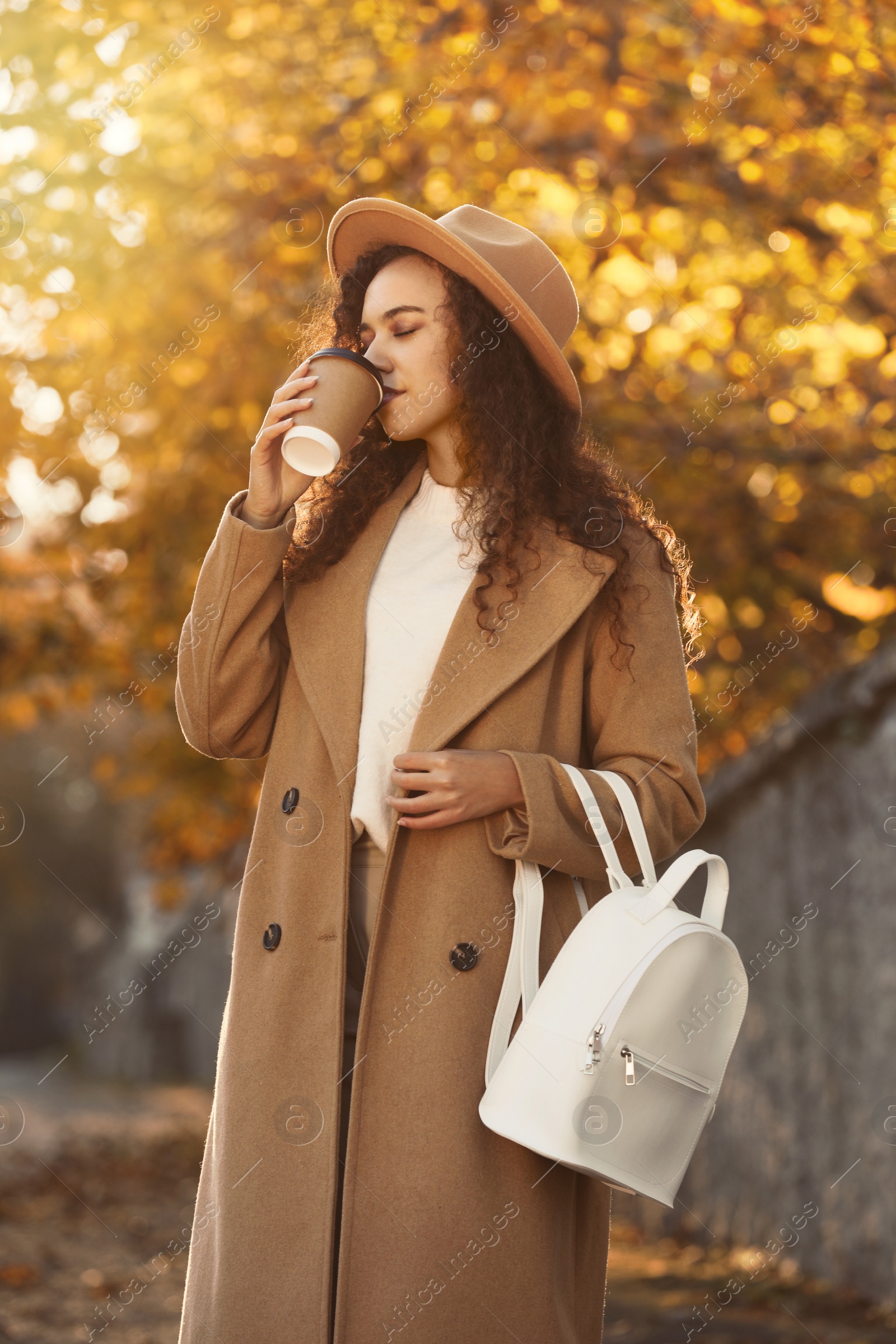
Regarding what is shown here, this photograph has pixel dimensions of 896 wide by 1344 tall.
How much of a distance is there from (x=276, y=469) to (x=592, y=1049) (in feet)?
3.23

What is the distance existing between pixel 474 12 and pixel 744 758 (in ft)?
9.36

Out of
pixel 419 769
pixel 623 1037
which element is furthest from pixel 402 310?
pixel 623 1037

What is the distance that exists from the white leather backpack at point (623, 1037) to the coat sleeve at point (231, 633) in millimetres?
575

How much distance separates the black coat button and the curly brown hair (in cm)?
48

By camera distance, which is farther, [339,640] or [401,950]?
[339,640]

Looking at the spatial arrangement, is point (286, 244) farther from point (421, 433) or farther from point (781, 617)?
point (421, 433)

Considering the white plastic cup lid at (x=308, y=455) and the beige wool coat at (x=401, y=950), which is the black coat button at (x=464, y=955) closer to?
the beige wool coat at (x=401, y=950)

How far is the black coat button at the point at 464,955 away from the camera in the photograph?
6.73 ft

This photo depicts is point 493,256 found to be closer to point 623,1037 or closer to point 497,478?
point 497,478

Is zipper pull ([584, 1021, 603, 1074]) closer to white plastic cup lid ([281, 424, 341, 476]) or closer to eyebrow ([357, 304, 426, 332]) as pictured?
white plastic cup lid ([281, 424, 341, 476])

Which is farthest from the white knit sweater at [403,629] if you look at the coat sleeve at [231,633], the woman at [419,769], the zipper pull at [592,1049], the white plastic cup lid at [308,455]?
the zipper pull at [592,1049]

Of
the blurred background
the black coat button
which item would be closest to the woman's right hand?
the black coat button

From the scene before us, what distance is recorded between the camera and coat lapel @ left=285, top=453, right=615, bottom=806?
83.4 inches

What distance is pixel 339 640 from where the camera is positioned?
2.20 m
